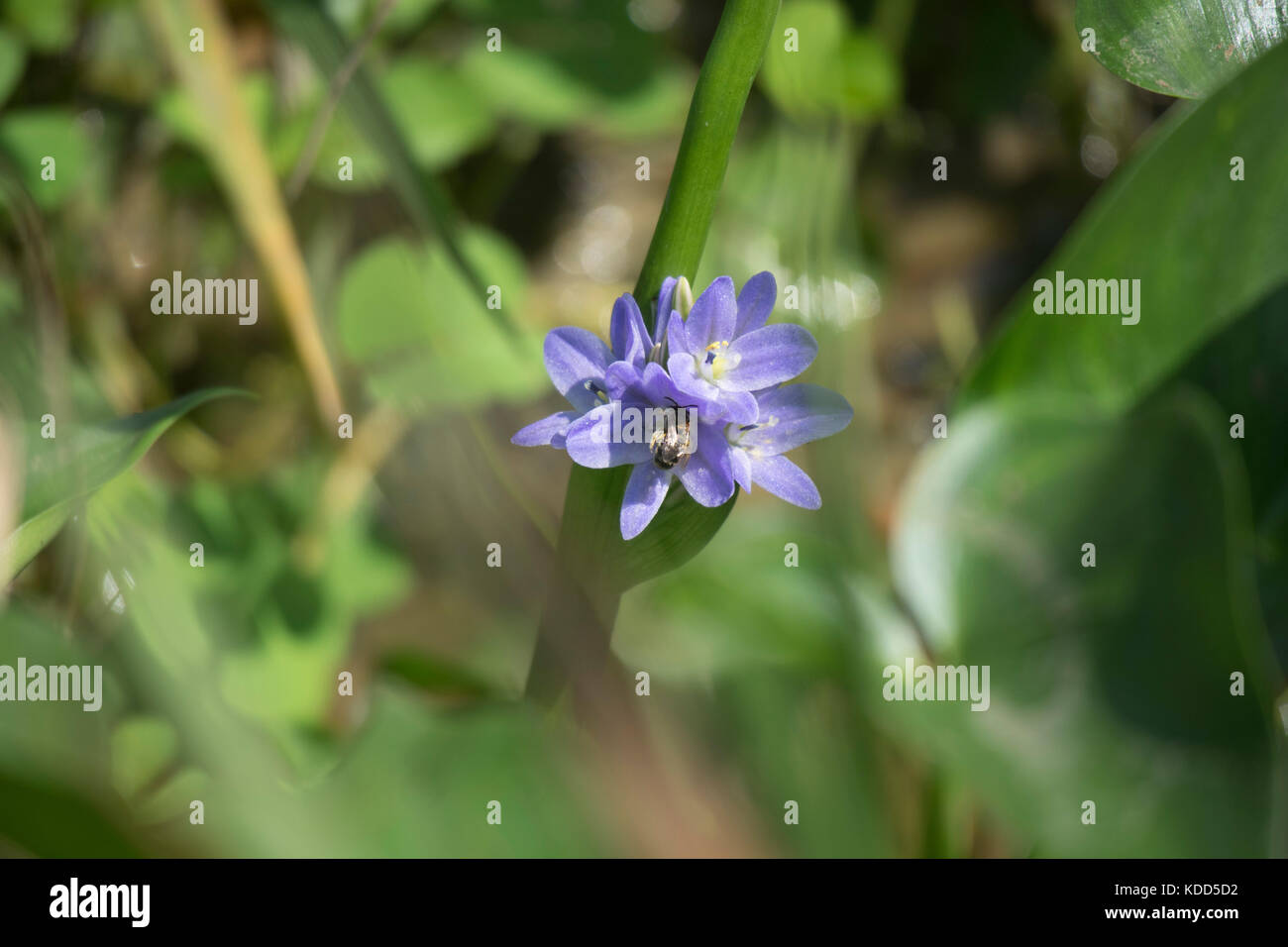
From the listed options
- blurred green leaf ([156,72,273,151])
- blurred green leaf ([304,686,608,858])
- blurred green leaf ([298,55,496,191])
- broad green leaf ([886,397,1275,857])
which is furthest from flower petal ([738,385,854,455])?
blurred green leaf ([156,72,273,151])

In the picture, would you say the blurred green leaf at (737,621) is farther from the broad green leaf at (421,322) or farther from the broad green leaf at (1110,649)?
the broad green leaf at (421,322)

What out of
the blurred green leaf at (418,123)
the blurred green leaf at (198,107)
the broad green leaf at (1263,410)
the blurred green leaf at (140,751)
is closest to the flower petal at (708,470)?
the blurred green leaf at (140,751)

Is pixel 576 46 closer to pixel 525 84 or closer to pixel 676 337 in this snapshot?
pixel 525 84

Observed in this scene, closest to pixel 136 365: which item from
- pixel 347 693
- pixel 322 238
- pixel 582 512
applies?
pixel 322 238

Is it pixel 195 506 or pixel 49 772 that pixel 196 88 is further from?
pixel 49 772

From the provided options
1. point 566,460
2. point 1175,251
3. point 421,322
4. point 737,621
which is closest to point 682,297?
point 737,621

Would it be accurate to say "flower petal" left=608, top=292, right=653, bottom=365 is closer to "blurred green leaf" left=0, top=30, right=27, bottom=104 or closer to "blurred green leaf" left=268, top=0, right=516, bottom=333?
"blurred green leaf" left=268, top=0, right=516, bottom=333
